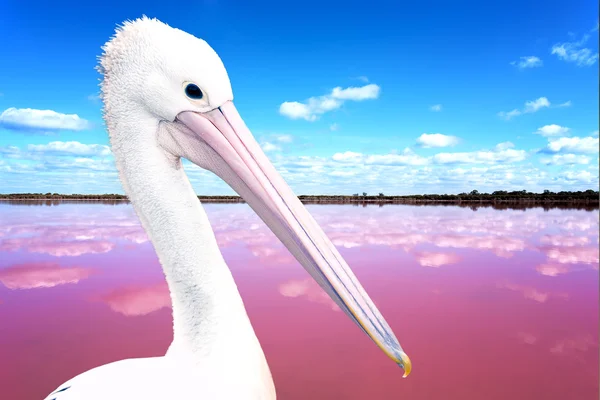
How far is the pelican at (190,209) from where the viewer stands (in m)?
1.95

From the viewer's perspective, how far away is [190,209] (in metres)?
2.12

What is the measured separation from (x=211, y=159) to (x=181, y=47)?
0.59 meters

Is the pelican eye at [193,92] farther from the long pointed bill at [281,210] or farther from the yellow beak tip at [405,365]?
the yellow beak tip at [405,365]

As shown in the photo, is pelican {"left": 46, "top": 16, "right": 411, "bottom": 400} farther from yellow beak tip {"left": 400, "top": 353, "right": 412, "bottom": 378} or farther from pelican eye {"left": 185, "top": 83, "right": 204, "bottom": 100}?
yellow beak tip {"left": 400, "top": 353, "right": 412, "bottom": 378}

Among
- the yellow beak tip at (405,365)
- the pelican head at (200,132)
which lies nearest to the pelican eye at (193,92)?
the pelican head at (200,132)

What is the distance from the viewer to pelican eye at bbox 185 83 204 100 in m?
2.02

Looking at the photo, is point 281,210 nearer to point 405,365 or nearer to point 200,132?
point 200,132

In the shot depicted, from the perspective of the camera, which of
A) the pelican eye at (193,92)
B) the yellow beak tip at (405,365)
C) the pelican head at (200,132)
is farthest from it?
the pelican eye at (193,92)

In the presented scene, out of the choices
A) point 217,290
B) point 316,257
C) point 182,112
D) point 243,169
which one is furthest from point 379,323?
point 182,112

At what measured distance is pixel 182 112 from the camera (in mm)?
2068

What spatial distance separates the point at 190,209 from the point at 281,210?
0.52 meters

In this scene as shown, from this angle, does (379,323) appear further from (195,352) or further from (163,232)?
(163,232)

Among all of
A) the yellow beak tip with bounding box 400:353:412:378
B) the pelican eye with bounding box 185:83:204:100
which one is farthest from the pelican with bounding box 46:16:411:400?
the yellow beak tip with bounding box 400:353:412:378

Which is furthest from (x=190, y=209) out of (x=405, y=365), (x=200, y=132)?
(x=405, y=365)
